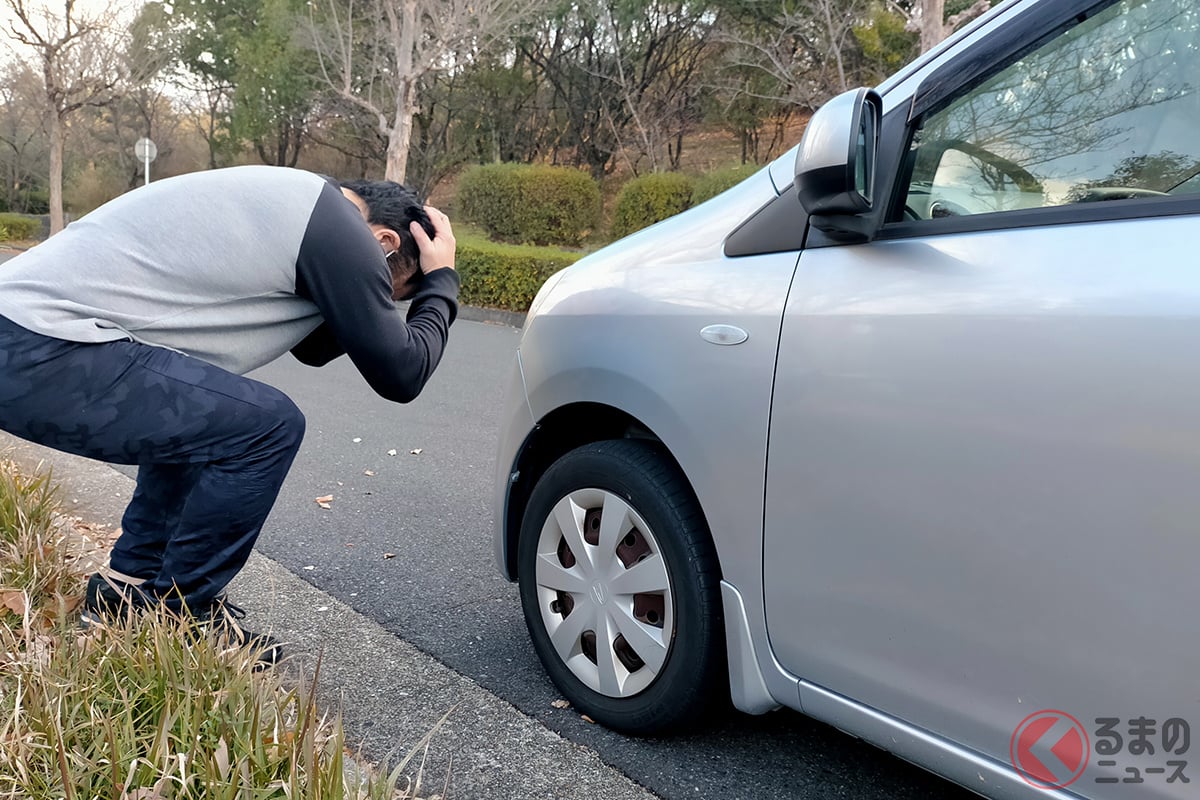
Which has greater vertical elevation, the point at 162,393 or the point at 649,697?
the point at 162,393

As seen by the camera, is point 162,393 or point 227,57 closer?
point 162,393

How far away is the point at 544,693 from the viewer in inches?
96.1

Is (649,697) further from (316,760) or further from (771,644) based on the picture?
(316,760)

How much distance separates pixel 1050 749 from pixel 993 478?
425 millimetres

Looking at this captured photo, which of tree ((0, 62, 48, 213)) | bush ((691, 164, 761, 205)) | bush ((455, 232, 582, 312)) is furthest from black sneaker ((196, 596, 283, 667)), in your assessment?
tree ((0, 62, 48, 213))

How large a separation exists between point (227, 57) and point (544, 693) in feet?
112

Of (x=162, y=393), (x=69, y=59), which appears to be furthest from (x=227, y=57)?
(x=162, y=393)

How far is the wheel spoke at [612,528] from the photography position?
210 centimetres

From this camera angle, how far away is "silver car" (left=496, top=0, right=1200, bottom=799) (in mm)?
1304

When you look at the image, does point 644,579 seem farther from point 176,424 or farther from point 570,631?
point 176,424

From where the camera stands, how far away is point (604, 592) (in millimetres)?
2148

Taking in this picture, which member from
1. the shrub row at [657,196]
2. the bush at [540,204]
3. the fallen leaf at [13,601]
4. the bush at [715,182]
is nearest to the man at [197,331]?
the fallen leaf at [13,601]

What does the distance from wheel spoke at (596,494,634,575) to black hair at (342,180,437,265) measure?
31.8 inches

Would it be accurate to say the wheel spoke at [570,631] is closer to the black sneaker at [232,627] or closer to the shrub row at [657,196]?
the black sneaker at [232,627]
